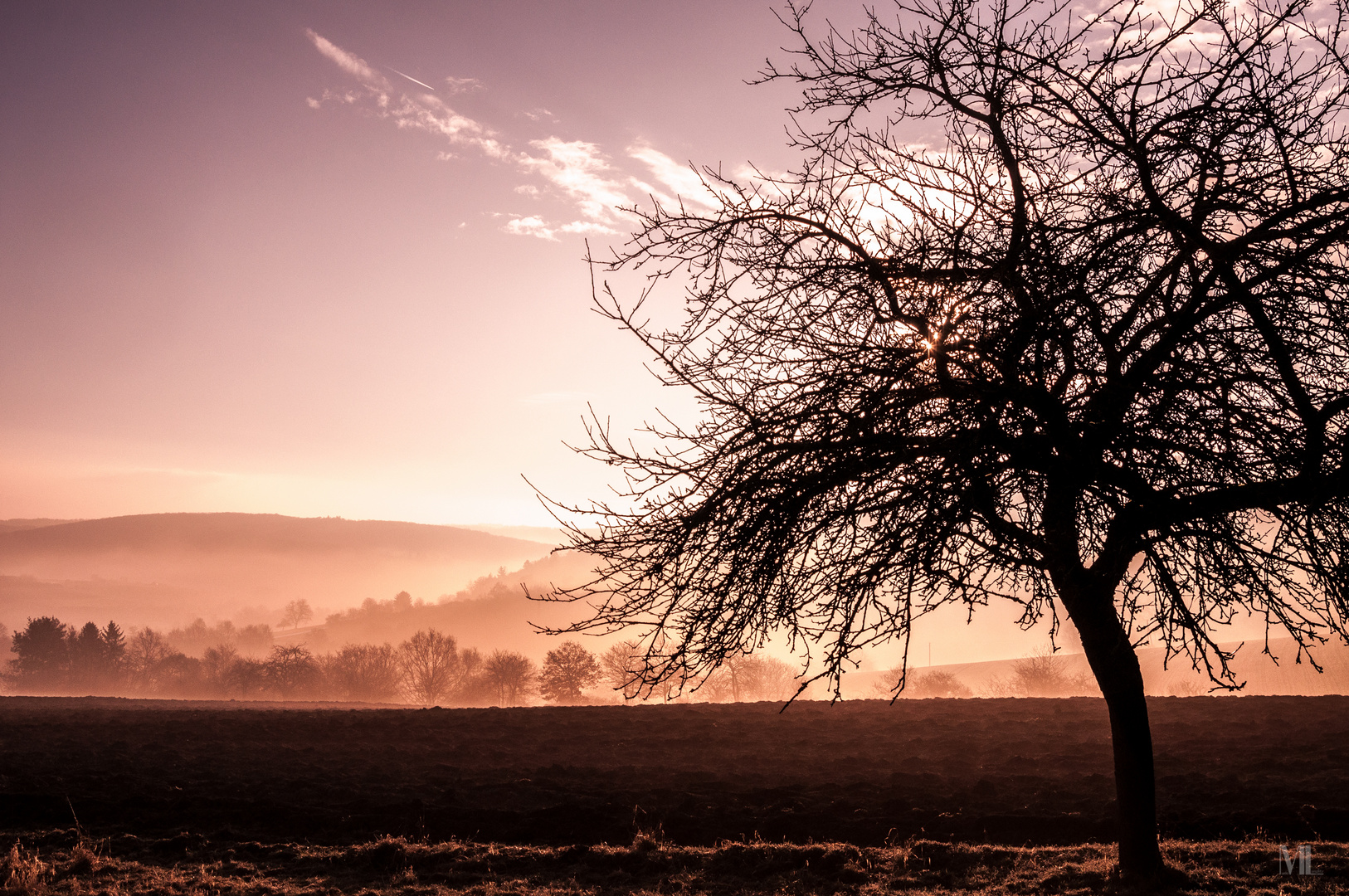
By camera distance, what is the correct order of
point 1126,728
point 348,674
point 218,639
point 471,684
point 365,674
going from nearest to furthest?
point 1126,728 < point 471,684 < point 365,674 < point 348,674 < point 218,639

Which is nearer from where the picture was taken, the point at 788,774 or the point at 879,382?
the point at 879,382

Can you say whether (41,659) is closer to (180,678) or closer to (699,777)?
(180,678)

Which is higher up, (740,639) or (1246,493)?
(1246,493)

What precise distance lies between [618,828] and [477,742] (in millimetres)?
12532

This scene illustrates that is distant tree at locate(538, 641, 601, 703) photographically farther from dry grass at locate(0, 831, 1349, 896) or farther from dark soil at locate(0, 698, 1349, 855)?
dry grass at locate(0, 831, 1349, 896)

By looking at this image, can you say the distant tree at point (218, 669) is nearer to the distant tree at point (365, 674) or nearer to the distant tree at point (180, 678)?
the distant tree at point (180, 678)

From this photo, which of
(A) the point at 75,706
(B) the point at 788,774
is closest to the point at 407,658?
(A) the point at 75,706

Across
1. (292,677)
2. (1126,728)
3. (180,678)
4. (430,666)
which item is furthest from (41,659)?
(1126,728)

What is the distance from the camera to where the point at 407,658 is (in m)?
90.1

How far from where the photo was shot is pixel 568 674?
212ft

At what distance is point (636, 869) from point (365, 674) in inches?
3647

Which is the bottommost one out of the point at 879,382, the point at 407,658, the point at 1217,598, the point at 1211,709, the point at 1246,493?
the point at 407,658

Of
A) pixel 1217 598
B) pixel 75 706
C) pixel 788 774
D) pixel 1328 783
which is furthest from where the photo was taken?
pixel 75 706

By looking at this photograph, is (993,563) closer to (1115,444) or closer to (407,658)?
(1115,444)
